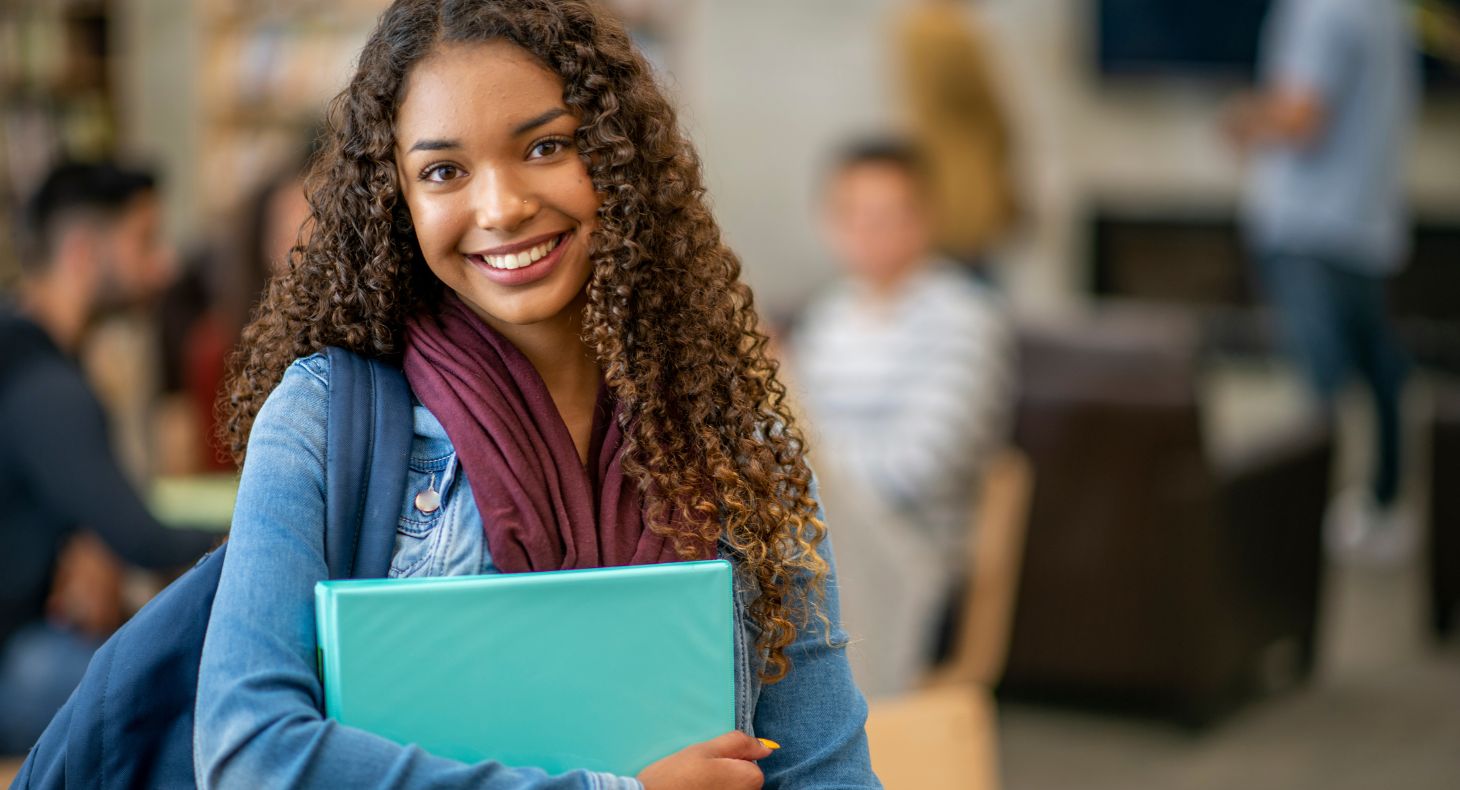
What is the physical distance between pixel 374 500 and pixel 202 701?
0.16 meters

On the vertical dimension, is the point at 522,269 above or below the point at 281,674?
above

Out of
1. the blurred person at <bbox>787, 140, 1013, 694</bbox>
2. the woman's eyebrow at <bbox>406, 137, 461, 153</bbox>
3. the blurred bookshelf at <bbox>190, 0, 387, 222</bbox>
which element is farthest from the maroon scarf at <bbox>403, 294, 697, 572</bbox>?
the blurred bookshelf at <bbox>190, 0, 387, 222</bbox>

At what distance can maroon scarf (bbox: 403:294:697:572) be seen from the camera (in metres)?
1.04

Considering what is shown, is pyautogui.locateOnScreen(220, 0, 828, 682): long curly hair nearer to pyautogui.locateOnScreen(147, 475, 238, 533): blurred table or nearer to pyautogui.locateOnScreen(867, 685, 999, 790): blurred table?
pyautogui.locateOnScreen(867, 685, 999, 790): blurred table

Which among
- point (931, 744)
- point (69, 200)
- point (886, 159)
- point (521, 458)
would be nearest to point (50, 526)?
point (69, 200)

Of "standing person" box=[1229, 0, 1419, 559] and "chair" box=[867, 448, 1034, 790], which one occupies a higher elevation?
"standing person" box=[1229, 0, 1419, 559]

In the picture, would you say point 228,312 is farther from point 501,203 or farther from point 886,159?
point 501,203

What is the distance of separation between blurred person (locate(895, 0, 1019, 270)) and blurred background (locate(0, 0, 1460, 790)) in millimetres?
13

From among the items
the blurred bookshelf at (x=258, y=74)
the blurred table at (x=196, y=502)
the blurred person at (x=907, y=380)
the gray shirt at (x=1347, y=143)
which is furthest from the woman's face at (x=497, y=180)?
the blurred bookshelf at (x=258, y=74)

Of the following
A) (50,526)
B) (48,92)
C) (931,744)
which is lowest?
(931,744)

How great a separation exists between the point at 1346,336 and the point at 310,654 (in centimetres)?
406

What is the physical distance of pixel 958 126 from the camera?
18.8 ft

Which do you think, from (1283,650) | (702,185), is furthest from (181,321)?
(702,185)

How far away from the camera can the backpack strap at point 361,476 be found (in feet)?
3.30
